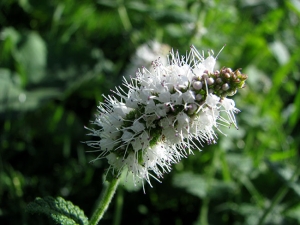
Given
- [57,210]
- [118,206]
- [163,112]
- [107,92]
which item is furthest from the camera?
[107,92]

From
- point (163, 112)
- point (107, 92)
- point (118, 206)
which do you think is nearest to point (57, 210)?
point (163, 112)

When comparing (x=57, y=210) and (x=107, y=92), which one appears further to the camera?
(x=107, y=92)

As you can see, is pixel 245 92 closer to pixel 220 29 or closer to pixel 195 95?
pixel 220 29

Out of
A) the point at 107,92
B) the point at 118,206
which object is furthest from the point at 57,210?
the point at 107,92

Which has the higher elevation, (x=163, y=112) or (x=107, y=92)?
(x=107, y=92)

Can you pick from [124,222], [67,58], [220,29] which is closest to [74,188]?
[124,222]

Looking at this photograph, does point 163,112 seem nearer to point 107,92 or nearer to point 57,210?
point 57,210

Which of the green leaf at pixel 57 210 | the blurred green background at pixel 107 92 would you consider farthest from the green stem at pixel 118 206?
the green leaf at pixel 57 210

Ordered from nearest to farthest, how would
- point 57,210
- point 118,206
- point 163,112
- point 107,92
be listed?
point 163,112 < point 57,210 < point 118,206 < point 107,92

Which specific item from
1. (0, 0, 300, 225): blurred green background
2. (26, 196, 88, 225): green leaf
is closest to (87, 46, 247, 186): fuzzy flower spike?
(26, 196, 88, 225): green leaf
